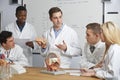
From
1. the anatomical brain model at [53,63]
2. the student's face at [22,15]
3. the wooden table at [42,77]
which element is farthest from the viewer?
the student's face at [22,15]

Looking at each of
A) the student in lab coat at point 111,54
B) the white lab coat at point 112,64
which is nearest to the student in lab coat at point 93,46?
the student in lab coat at point 111,54

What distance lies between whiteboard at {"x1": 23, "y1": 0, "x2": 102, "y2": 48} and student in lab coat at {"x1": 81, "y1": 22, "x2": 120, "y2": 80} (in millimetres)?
1513

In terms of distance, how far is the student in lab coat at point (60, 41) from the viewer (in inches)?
128

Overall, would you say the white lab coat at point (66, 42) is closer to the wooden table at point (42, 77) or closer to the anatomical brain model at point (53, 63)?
the anatomical brain model at point (53, 63)

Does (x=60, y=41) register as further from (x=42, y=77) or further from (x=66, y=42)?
(x=42, y=77)

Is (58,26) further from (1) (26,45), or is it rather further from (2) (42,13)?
(2) (42,13)

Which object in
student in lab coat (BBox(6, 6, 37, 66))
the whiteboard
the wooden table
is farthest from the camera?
the whiteboard

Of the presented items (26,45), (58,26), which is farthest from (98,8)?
(26,45)

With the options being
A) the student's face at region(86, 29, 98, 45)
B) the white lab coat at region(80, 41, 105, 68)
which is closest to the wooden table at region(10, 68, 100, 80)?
the white lab coat at region(80, 41, 105, 68)

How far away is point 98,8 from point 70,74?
165 cm

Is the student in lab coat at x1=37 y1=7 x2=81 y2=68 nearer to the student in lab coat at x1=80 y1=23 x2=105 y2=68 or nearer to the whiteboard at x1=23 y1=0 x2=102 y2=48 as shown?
the student in lab coat at x1=80 y1=23 x2=105 y2=68

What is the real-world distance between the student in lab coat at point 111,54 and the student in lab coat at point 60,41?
29.7 inches

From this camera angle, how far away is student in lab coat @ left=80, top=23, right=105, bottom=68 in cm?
299

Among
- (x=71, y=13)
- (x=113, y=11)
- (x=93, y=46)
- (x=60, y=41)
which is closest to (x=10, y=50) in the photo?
(x=60, y=41)
